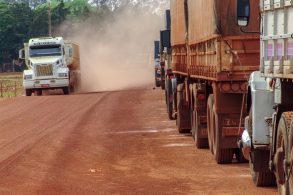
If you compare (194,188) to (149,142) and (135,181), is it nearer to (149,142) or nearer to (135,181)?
(135,181)

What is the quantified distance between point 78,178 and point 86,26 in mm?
83356

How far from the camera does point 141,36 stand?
87.2 metres

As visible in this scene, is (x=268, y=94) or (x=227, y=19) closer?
(x=268, y=94)

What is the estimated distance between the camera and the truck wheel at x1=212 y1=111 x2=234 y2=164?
13805mm

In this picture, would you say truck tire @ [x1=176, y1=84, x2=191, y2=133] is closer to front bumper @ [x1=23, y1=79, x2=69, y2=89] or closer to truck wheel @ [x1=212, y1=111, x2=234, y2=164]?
truck wheel @ [x1=212, y1=111, x2=234, y2=164]

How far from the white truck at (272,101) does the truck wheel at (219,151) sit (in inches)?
80.4

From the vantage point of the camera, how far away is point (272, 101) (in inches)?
414

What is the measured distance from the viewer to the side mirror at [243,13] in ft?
33.1

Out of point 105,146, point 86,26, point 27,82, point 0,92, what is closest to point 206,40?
point 105,146

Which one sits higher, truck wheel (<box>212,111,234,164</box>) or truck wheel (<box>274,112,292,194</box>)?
truck wheel (<box>274,112,292,194</box>)

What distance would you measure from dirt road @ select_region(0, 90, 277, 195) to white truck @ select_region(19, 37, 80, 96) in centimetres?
1654

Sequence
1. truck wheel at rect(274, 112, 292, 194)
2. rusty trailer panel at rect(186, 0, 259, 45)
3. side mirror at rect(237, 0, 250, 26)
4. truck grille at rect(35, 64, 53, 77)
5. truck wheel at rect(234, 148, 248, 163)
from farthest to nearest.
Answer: truck grille at rect(35, 64, 53, 77) → truck wheel at rect(234, 148, 248, 163) → rusty trailer panel at rect(186, 0, 259, 45) → side mirror at rect(237, 0, 250, 26) → truck wheel at rect(274, 112, 292, 194)

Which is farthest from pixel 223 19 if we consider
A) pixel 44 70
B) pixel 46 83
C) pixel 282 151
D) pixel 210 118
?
pixel 46 83

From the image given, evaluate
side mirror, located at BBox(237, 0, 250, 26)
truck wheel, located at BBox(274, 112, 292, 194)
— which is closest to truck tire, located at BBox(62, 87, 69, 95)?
side mirror, located at BBox(237, 0, 250, 26)
